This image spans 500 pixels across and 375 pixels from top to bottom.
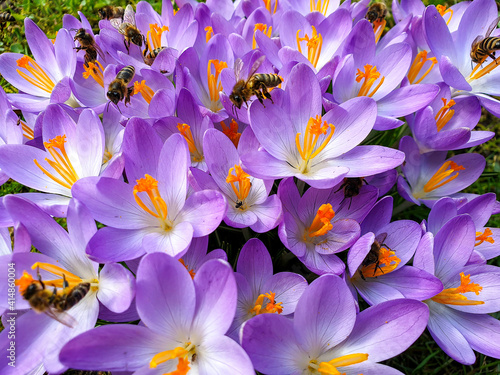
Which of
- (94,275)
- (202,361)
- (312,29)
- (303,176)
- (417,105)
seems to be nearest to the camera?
(202,361)

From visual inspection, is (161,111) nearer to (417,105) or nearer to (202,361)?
(202,361)

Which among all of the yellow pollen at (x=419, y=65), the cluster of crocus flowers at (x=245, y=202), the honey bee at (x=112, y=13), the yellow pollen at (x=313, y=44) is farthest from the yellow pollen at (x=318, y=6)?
the honey bee at (x=112, y=13)

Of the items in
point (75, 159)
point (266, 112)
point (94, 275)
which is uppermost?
point (266, 112)

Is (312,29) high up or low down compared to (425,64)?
up

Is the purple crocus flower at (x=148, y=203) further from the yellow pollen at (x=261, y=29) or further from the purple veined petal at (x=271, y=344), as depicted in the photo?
the yellow pollen at (x=261, y=29)

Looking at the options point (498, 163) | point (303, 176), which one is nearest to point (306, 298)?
point (303, 176)

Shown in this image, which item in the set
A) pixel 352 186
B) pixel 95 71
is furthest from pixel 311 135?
pixel 95 71

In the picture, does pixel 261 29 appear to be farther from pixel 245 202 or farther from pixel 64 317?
pixel 64 317
